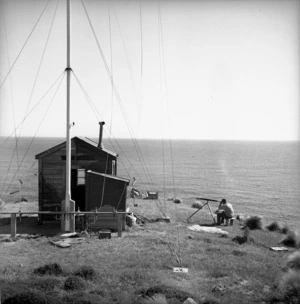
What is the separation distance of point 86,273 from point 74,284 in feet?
3.36

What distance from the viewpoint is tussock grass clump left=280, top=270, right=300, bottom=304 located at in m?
10.2

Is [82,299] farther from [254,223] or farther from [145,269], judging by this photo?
[254,223]

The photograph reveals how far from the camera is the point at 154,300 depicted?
9562 millimetres

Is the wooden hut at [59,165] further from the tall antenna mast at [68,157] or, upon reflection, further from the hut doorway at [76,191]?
the tall antenna mast at [68,157]

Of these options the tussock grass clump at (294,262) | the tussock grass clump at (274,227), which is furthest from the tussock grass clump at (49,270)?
the tussock grass clump at (274,227)

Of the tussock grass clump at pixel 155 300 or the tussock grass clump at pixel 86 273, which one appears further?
the tussock grass clump at pixel 86 273

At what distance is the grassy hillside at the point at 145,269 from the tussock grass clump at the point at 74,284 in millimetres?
29

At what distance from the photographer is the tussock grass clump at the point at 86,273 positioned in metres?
11.4

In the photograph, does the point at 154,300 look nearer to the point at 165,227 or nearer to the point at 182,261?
the point at 182,261

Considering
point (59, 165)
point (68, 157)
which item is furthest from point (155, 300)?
point (59, 165)

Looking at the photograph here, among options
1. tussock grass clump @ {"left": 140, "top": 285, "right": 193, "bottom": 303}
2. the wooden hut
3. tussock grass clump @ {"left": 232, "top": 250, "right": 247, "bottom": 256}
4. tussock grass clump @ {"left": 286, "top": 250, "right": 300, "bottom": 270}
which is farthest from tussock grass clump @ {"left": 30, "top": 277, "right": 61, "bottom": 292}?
Result: the wooden hut

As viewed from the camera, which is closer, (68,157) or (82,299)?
(82,299)

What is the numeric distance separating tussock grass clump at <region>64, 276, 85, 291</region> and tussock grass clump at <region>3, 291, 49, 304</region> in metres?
1.11

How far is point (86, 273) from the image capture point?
1159 cm
